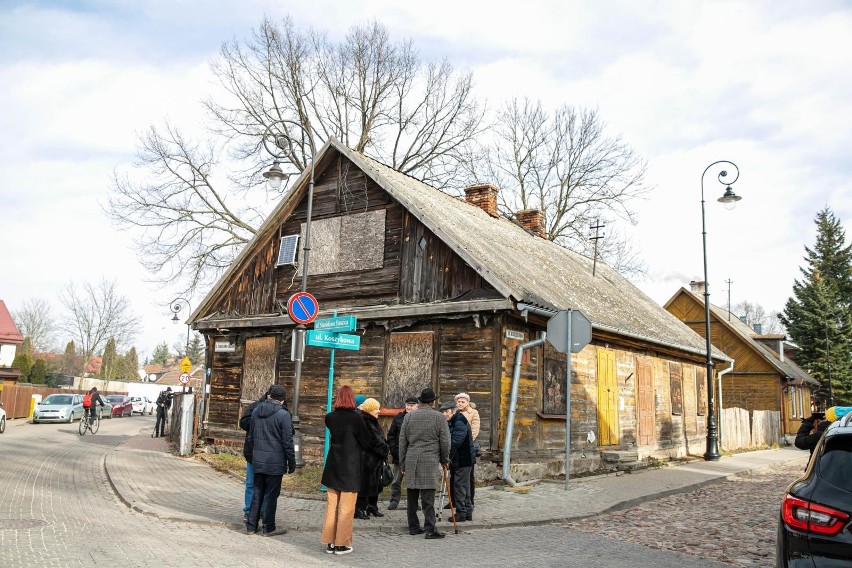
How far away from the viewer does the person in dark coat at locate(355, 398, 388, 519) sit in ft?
30.6

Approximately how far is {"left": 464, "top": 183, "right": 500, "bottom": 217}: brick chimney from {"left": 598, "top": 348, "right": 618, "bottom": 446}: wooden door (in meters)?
6.83

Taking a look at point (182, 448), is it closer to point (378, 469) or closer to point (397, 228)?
point (397, 228)

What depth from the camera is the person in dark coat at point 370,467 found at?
367 inches

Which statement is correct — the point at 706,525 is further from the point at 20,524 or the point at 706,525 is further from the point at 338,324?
the point at 20,524

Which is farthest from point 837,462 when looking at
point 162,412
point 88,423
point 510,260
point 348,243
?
point 88,423

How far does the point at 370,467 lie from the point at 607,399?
335 inches

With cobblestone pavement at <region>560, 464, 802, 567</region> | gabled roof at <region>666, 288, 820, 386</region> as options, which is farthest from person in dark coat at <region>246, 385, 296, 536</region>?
gabled roof at <region>666, 288, 820, 386</region>

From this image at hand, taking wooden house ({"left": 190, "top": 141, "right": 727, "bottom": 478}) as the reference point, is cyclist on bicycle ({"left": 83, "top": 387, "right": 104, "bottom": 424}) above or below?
below

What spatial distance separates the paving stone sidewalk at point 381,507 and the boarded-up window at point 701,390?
6.09 metres

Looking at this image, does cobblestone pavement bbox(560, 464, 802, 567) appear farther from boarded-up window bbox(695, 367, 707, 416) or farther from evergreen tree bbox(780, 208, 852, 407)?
evergreen tree bbox(780, 208, 852, 407)

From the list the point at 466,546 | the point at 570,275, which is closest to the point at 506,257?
the point at 570,275

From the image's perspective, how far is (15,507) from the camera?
9.28m

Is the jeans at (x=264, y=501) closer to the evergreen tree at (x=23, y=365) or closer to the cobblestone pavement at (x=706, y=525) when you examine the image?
the cobblestone pavement at (x=706, y=525)

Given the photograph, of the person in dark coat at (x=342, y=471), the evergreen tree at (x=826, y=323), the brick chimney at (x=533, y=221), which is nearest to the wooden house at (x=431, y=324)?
the brick chimney at (x=533, y=221)
